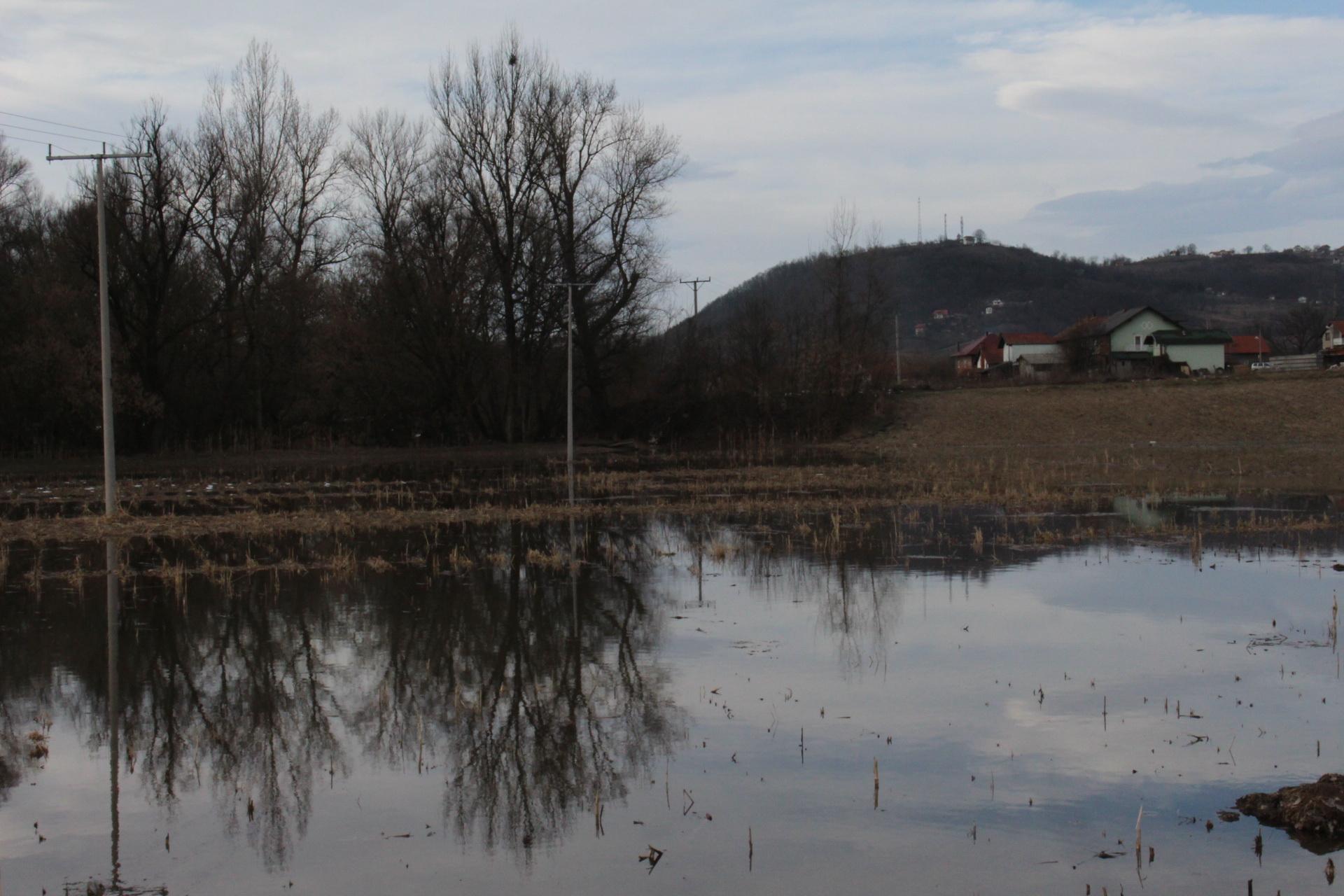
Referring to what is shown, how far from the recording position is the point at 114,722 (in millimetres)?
8789

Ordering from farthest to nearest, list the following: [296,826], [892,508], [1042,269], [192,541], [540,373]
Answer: [1042,269] → [540,373] → [892,508] → [192,541] → [296,826]

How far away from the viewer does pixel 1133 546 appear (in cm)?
1766

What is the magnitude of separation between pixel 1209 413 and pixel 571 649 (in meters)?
50.7

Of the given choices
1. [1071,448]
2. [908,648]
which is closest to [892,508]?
[908,648]

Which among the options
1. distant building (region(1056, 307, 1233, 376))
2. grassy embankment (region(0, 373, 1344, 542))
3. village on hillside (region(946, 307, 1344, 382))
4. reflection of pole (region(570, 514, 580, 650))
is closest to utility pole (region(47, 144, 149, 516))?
grassy embankment (region(0, 373, 1344, 542))

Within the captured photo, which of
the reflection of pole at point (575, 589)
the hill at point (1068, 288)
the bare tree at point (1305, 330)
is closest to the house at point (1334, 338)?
the bare tree at point (1305, 330)

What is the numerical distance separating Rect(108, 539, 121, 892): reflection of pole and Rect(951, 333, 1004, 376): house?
396 feet

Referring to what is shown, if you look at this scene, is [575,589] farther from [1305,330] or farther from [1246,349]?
[1246,349]

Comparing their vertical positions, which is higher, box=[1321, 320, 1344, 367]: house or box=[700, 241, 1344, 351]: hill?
box=[700, 241, 1344, 351]: hill

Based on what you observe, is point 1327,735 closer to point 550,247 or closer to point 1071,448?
point 1071,448

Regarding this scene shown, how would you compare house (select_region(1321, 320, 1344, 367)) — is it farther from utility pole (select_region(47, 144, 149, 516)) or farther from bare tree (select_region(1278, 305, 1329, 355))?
utility pole (select_region(47, 144, 149, 516))

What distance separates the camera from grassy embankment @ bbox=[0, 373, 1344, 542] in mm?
24203

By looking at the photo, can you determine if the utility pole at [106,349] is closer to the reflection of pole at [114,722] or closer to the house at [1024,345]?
the reflection of pole at [114,722]

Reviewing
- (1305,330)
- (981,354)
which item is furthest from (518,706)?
(981,354)
